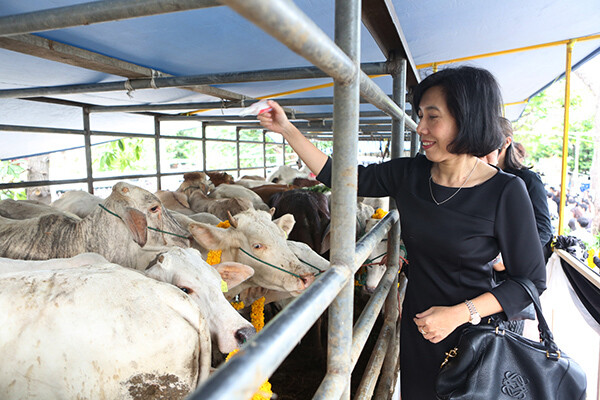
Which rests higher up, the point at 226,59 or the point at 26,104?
the point at 226,59

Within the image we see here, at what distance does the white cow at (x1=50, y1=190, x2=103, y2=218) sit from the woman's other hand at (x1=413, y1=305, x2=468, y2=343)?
3578 millimetres

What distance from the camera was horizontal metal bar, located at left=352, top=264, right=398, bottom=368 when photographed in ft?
4.21

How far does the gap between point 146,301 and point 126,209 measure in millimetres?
1577

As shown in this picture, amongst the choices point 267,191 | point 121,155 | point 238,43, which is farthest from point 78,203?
point 121,155

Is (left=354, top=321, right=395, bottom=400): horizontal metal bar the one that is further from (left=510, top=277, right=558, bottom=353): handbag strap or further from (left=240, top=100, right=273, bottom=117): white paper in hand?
(left=240, top=100, right=273, bottom=117): white paper in hand

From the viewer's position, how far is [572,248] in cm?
317

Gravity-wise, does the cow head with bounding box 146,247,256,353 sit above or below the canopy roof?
below

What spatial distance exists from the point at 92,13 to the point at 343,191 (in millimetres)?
1111

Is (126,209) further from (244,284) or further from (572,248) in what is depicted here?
(572,248)

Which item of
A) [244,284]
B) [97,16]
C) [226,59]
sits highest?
[226,59]

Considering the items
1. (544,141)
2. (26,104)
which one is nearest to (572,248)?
(26,104)

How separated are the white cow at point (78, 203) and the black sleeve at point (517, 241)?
3.78 metres

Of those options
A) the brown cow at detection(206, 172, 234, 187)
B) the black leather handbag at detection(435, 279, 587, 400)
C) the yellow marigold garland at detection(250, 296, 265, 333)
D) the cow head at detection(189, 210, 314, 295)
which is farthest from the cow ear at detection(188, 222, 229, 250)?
the brown cow at detection(206, 172, 234, 187)

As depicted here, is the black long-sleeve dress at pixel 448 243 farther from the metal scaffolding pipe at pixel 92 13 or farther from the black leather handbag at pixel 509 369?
the metal scaffolding pipe at pixel 92 13
